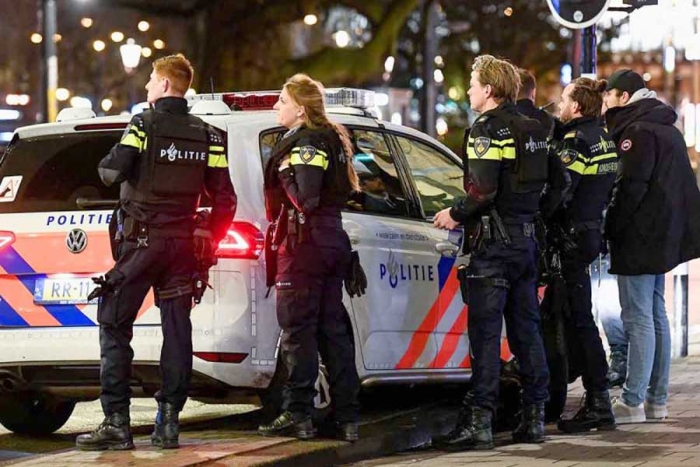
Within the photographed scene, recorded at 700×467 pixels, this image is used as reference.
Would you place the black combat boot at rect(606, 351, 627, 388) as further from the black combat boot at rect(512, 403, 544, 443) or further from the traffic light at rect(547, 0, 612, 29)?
the black combat boot at rect(512, 403, 544, 443)

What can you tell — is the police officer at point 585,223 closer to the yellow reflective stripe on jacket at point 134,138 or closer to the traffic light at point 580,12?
the traffic light at point 580,12

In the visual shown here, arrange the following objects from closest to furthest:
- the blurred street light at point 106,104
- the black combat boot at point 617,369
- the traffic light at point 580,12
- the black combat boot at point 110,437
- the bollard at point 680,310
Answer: the black combat boot at point 110,437 → the traffic light at point 580,12 → the black combat boot at point 617,369 → the bollard at point 680,310 → the blurred street light at point 106,104

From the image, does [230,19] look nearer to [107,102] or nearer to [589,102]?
[589,102]

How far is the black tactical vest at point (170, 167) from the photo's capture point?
6.43 metres

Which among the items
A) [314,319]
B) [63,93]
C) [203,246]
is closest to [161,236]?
[203,246]

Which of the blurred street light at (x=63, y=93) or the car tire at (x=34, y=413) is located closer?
the car tire at (x=34, y=413)

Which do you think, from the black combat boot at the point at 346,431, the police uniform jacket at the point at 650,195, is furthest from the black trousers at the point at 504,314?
the police uniform jacket at the point at 650,195

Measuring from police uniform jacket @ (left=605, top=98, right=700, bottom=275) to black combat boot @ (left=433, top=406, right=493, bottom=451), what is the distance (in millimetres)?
1328

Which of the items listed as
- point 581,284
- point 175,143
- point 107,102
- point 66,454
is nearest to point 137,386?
point 66,454

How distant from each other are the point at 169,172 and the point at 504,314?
1.93 meters

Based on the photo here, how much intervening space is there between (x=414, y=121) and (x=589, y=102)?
54.6 metres

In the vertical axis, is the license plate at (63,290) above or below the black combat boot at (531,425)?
above

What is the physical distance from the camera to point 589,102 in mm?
7840

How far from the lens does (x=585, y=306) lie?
25.5ft
